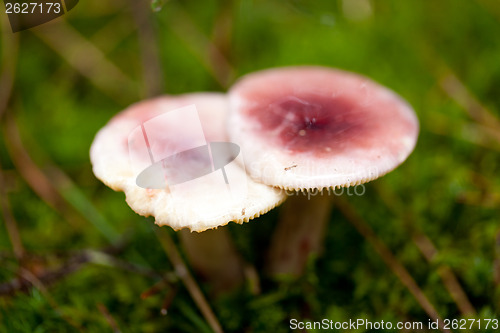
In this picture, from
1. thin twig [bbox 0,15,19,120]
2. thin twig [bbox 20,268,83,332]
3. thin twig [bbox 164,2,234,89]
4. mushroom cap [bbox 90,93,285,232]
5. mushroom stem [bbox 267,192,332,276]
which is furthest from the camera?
thin twig [bbox 164,2,234,89]

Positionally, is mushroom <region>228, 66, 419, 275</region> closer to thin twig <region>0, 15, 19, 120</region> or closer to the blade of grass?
the blade of grass

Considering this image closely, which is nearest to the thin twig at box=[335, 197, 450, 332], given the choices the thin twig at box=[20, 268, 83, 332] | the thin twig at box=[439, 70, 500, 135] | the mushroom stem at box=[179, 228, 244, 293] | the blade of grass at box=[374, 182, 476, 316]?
the blade of grass at box=[374, 182, 476, 316]

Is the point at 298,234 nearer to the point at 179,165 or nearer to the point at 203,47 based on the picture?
the point at 179,165

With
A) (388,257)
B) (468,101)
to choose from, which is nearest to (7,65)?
(388,257)

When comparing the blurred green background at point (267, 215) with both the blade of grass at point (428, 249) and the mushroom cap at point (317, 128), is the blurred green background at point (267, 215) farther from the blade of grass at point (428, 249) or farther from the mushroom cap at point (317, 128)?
the mushroom cap at point (317, 128)

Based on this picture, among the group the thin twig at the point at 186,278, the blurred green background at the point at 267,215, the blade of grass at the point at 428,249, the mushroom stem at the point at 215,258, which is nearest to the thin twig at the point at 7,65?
the blurred green background at the point at 267,215

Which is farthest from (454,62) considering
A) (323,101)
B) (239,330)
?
(239,330)
